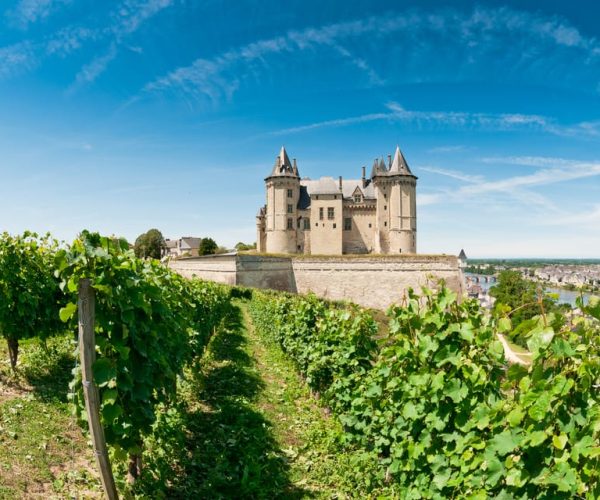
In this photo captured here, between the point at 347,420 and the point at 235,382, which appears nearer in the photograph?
the point at 347,420

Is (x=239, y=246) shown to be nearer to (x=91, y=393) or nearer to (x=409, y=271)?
(x=409, y=271)

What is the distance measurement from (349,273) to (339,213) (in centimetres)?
914

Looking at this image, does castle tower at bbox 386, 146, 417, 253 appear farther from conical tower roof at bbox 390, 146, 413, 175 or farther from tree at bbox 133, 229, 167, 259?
tree at bbox 133, 229, 167, 259

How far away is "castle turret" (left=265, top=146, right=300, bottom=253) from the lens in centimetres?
5088

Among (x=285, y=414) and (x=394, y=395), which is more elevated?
(x=394, y=395)

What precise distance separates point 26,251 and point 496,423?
31.1 ft

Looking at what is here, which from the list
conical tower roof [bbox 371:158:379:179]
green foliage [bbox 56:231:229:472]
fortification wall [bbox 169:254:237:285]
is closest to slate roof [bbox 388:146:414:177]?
conical tower roof [bbox 371:158:379:179]

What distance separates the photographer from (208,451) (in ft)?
20.7

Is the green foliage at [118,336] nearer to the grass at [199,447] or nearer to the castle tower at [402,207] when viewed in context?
the grass at [199,447]

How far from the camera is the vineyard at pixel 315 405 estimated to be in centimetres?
278

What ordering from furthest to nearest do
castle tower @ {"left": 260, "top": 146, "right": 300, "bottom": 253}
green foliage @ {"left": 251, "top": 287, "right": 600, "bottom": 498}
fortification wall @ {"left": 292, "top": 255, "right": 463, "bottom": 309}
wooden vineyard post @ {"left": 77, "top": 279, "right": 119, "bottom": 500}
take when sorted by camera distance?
castle tower @ {"left": 260, "top": 146, "right": 300, "bottom": 253}
fortification wall @ {"left": 292, "top": 255, "right": 463, "bottom": 309}
wooden vineyard post @ {"left": 77, "top": 279, "right": 119, "bottom": 500}
green foliage @ {"left": 251, "top": 287, "right": 600, "bottom": 498}

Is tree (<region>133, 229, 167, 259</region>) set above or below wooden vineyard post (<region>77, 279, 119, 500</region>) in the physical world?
above

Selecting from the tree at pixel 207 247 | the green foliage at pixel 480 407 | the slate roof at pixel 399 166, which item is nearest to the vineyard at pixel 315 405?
the green foliage at pixel 480 407

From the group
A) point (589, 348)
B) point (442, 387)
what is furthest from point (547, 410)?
point (442, 387)
